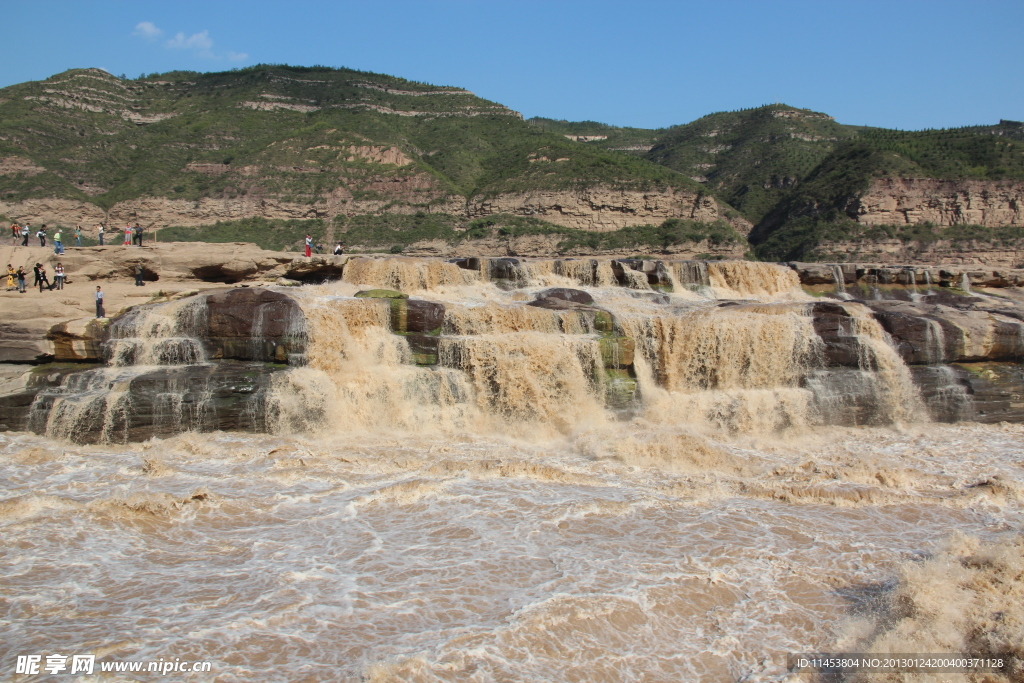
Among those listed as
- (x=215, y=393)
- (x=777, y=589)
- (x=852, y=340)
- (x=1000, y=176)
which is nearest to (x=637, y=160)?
(x=1000, y=176)

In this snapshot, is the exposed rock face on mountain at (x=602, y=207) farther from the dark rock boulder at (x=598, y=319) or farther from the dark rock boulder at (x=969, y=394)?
the dark rock boulder at (x=969, y=394)

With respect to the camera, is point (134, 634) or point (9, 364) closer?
point (134, 634)

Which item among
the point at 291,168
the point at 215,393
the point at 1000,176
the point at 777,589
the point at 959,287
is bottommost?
the point at 777,589

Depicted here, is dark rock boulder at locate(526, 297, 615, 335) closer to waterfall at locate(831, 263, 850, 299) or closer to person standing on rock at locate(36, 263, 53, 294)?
person standing on rock at locate(36, 263, 53, 294)

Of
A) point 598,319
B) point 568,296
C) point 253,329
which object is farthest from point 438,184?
point 253,329

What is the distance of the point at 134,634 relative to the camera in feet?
19.8

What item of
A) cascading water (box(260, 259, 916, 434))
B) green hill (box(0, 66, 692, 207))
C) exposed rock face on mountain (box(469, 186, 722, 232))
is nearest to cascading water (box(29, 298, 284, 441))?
cascading water (box(260, 259, 916, 434))

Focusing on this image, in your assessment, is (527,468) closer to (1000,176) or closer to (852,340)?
(852,340)

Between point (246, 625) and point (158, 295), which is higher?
point (158, 295)

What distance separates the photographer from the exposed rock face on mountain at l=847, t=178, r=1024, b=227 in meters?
46.9

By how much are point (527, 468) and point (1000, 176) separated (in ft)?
175

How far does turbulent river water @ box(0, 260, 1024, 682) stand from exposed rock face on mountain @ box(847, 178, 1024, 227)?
3752cm

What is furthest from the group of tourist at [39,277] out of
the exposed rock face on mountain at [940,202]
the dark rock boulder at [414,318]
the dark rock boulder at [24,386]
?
the exposed rock face on mountain at [940,202]

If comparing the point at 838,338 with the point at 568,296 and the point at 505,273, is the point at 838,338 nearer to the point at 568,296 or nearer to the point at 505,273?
Result: the point at 568,296
